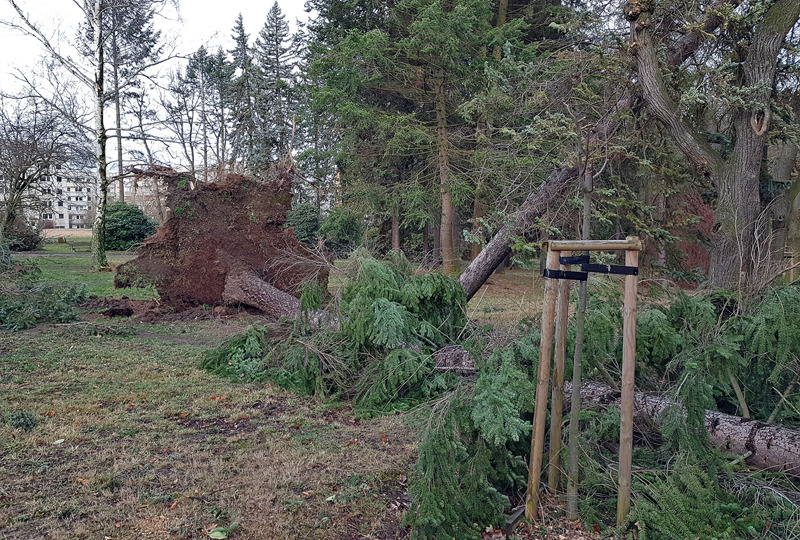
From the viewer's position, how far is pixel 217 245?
31.7 ft

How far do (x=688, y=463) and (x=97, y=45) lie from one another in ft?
57.9

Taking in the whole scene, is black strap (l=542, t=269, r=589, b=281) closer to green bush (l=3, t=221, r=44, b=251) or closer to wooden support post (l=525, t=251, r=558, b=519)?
wooden support post (l=525, t=251, r=558, b=519)

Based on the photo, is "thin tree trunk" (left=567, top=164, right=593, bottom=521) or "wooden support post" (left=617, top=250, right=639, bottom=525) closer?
"wooden support post" (left=617, top=250, right=639, bottom=525)

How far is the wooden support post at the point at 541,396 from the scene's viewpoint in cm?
289

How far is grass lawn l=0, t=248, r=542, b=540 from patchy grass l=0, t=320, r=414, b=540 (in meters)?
0.01

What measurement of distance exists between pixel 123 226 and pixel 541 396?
26.5 meters

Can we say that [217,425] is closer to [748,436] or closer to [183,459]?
[183,459]

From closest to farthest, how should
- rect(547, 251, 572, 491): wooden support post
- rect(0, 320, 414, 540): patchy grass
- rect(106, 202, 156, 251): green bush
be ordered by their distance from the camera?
rect(0, 320, 414, 540): patchy grass → rect(547, 251, 572, 491): wooden support post → rect(106, 202, 156, 251): green bush

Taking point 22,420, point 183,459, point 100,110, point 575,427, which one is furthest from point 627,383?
point 100,110

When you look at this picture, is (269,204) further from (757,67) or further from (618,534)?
(618,534)

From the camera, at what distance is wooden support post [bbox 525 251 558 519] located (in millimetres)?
2895

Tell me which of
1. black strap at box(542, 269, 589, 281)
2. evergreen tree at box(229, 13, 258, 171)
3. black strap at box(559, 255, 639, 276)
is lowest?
black strap at box(542, 269, 589, 281)

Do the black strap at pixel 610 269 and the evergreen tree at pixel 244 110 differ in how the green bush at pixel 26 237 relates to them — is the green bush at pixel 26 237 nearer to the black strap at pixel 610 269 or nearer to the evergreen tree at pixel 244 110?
the evergreen tree at pixel 244 110

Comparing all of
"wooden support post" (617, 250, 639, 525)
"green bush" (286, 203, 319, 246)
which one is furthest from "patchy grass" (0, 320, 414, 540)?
"green bush" (286, 203, 319, 246)
